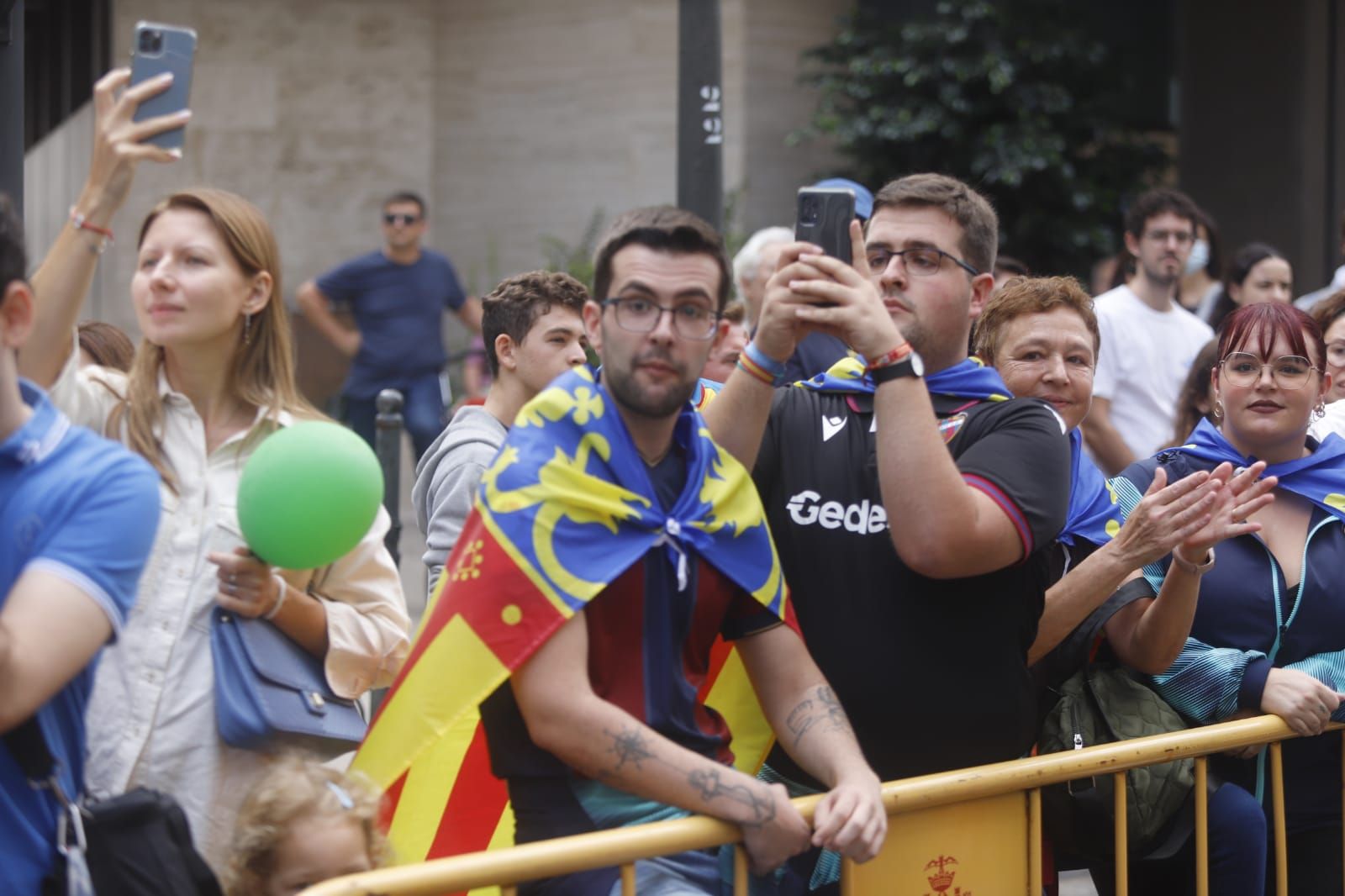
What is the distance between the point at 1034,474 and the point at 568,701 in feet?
4.03

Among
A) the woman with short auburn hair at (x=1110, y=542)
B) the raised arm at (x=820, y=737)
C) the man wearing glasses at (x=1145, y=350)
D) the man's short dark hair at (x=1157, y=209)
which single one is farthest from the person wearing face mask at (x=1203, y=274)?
the raised arm at (x=820, y=737)

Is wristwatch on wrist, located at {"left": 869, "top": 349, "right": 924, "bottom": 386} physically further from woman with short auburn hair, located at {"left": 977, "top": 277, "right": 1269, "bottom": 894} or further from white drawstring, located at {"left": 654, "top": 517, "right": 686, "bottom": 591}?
woman with short auburn hair, located at {"left": 977, "top": 277, "right": 1269, "bottom": 894}

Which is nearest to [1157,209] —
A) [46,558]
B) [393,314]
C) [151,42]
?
[393,314]

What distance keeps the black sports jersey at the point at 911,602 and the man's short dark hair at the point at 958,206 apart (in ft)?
1.25

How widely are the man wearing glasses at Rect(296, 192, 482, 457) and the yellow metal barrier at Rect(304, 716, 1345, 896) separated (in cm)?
778

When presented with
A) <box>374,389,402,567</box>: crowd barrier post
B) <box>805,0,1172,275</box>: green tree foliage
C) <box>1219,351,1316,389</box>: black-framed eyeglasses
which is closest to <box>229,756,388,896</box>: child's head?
<box>1219,351,1316,389</box>: black-framed eyeglasses

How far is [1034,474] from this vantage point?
3.64 meters

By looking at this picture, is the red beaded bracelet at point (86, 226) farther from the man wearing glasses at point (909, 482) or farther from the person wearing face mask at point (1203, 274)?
the person wearing face mask at point (1203, 274)

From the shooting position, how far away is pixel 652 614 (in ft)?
10.7

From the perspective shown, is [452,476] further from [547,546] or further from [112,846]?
[112,846]

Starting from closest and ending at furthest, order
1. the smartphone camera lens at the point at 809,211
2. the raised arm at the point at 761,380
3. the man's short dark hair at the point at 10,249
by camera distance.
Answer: the man's short dark hair at the point at 10,249
the raised arm at the point at 761,380
the smartphone camera lens at the point at 809,211

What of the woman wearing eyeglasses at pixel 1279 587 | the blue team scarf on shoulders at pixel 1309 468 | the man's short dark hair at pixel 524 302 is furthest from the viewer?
the man's short dark hair at pixel 524 302

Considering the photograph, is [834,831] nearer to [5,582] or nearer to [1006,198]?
[5,582]

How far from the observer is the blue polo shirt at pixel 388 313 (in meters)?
11.1
